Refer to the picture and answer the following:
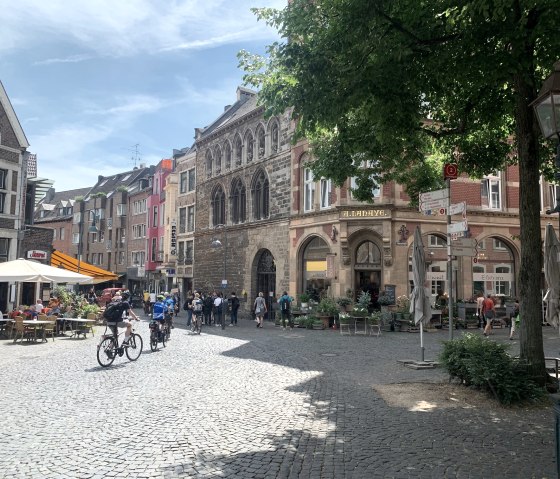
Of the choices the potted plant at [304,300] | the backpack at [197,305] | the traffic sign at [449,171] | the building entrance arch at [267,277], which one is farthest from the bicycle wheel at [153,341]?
the building entrance arch at [267,277]

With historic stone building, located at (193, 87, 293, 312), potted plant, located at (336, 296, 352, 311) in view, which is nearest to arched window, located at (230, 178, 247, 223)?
historic stone building, located at (193, 87, 293, 312)

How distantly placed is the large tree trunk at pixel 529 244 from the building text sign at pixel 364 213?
48.4 ft

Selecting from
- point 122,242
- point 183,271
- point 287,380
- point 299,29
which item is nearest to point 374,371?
point 287,380

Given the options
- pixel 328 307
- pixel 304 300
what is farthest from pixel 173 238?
pixel 328 307

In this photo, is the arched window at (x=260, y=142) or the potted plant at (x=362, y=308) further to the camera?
the arched window at (x=260, y=142)

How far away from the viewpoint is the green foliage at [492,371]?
772 cm

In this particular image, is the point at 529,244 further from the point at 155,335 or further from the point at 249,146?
the point at 249,146

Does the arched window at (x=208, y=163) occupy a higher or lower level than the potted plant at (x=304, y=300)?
higher

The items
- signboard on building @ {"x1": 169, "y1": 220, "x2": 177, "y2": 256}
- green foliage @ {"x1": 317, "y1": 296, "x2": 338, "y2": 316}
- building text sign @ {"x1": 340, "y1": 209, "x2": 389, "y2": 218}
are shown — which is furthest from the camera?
signboard on building @ {"x1": 169, "y1": 220, "x2": 177, "y2": 256}

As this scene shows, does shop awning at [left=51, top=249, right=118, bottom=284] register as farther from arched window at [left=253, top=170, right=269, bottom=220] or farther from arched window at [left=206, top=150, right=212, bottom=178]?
arched window at [left=206, top=150, right=212, bottom=178]

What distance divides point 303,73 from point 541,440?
6.66m

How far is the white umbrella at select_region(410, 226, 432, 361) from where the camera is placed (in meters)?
11.7

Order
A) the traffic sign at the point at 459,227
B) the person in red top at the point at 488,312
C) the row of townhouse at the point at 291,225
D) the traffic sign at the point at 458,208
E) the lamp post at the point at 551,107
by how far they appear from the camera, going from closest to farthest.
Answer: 1. the lamp post at the point at 551,107
2. the traffic sign at the point at 459,227
3. the traffic sign at the point at 458,208
4. the person in red top at the point at 488,312
5. the row of townhouse at the point at 291,225

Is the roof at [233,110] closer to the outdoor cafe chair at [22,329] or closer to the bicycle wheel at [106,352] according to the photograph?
the outdoor cafe chair at [22,329]
